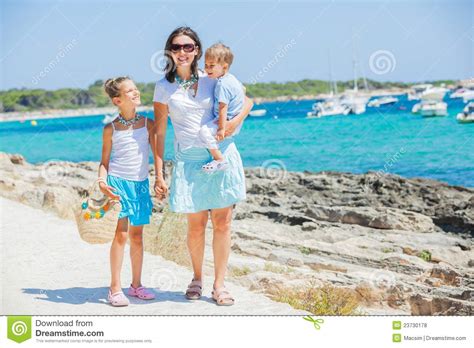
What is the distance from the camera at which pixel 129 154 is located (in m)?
4.77

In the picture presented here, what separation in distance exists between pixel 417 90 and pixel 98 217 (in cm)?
3498

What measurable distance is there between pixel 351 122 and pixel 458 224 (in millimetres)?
25171

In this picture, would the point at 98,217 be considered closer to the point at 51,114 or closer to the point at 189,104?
the point at 189,104

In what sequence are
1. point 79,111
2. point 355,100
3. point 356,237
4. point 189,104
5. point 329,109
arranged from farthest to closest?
point 329,109
point 79,111
point 355,100
point 356,237
point 189,104

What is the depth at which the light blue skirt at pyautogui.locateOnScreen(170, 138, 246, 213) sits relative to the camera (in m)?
4.73

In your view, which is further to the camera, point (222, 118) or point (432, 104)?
point (432, 104)

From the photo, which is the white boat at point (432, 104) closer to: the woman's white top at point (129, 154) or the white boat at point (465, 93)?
the white boat at point (465, 93)

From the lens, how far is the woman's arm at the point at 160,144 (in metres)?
4.69

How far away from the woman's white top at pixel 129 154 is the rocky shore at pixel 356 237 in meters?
1.38

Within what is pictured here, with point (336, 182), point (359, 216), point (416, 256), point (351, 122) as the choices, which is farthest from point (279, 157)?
point (416, 256)

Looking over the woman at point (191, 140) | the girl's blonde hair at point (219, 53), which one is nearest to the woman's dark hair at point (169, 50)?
the woman at point (191, 140)

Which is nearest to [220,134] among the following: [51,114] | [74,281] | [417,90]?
[74,281]
